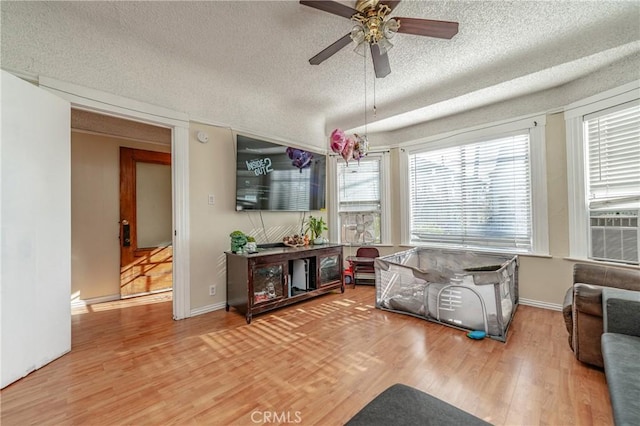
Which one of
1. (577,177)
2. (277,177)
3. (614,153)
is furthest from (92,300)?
(614,153)

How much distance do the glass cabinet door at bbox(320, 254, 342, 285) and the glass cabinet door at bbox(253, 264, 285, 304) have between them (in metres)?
0.69

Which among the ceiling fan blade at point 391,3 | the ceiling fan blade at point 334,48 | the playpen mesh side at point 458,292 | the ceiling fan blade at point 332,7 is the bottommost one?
the playpen mesh side at point 458,292

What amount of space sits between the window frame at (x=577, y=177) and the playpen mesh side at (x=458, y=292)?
0.68 meters

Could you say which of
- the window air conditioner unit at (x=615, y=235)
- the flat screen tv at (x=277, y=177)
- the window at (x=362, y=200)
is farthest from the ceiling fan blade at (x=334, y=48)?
the window air conditioner unit at (x=615, y=235)

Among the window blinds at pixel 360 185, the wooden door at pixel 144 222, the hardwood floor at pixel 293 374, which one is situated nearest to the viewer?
the hardwood floor at pixel 293 374

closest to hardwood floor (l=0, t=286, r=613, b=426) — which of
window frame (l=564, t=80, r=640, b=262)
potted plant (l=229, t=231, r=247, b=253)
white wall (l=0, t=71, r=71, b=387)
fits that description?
white wall (l=0, t=71, r=71, b=387)

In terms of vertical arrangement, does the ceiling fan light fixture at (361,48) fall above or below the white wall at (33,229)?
above

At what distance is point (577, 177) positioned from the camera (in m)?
2.81

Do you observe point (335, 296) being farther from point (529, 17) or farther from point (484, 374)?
point (529, 17)

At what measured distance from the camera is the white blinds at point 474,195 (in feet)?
10.7

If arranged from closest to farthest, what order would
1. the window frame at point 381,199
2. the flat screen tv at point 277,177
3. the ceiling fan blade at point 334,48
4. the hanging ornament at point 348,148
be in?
1. the ceiling fan blade at point 334,48
2. the hanging ornament at point 348,148
3. the flat screen tv at point 277,177
4. the window frame at point 381,199

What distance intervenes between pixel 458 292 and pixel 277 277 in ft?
6.28

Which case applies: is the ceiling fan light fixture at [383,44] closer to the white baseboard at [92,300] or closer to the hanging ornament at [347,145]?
the hanging ornament at [347,145]

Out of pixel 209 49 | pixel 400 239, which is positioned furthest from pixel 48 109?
pixel 400 239
